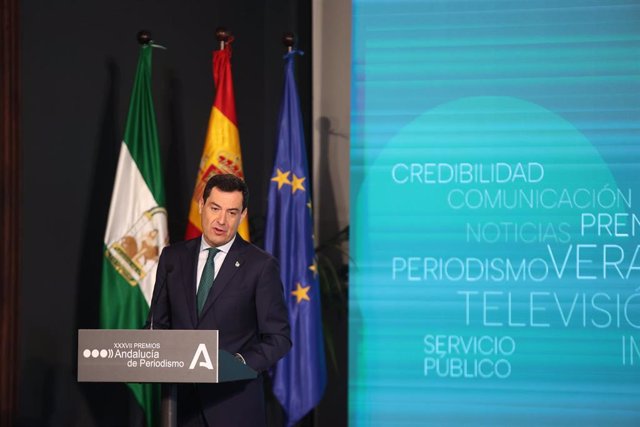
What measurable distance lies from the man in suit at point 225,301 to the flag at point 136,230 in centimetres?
142

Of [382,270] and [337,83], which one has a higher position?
[337,83]

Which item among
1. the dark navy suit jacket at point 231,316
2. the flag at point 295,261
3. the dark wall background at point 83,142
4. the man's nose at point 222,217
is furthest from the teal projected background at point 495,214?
the man's nose at point 222,217

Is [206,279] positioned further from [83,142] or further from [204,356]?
[83,142]

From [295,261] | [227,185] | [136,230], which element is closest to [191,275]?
[227,185]

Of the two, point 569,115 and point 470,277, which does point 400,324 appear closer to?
point 470,277

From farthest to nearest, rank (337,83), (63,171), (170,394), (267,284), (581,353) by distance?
(337,83) → (63,171) → (581,353) → (267,284) → (170,394)

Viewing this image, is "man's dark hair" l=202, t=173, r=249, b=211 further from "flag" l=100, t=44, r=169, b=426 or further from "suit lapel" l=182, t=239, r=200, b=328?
"flag" l=100, t=44, r=169, b=426

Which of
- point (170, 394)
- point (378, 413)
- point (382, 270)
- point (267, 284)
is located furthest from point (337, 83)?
point (170, 394)

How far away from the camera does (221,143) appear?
15.5 feet

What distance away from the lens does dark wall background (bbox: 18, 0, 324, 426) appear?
14.7ft

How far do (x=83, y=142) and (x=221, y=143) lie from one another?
0.68 meters

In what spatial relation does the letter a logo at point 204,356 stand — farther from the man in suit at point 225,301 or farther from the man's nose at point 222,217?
the man's nose at point 222,217

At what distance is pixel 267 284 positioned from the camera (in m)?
3.08

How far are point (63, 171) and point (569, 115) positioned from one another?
7.84 ft
